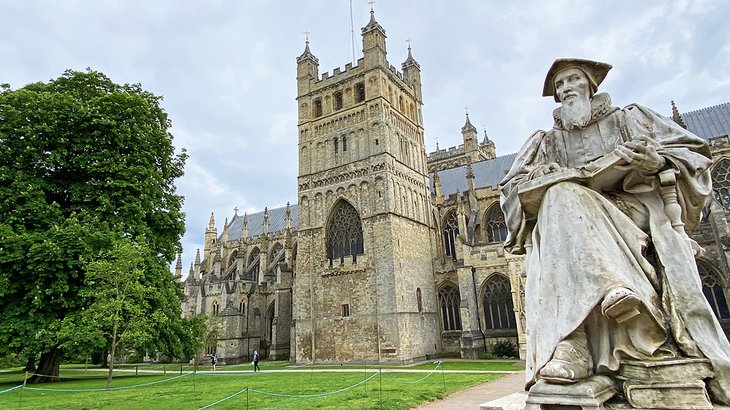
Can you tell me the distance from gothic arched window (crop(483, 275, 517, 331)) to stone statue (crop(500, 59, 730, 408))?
2156cm

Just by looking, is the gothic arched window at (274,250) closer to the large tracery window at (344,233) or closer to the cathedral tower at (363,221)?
the cathedral tower at (363,221)

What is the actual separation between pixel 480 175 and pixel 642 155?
31.7 meters

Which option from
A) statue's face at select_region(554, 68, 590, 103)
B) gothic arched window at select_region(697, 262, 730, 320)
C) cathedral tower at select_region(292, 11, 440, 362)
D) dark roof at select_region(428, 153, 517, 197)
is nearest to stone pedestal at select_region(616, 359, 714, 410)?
statue's face at select_region(554, 68, 590, 103)

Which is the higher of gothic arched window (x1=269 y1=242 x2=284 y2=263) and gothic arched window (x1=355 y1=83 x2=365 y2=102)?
gothic arched window (x1=355 y1=83 x2=365 y2=102)

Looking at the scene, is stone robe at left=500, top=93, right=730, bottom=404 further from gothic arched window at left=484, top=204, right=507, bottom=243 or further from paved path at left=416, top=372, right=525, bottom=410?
gothic arched window at left=484, top=204, right=507, bottom=243

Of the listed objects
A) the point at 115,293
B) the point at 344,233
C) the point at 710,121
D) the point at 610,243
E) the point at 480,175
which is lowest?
the point at 610,243

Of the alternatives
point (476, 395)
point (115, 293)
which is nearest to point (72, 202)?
point (115, 293)

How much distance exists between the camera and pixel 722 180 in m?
23.4

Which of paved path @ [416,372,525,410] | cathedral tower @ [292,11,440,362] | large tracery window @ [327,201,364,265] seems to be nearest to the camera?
paved path @ [416,372,525,410]

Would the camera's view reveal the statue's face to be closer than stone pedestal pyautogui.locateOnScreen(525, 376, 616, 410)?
No

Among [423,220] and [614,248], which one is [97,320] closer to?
[614,248]

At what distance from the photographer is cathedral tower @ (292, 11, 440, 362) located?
23719mm

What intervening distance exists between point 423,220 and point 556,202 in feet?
84.0

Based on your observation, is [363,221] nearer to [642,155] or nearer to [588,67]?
[588,67]
